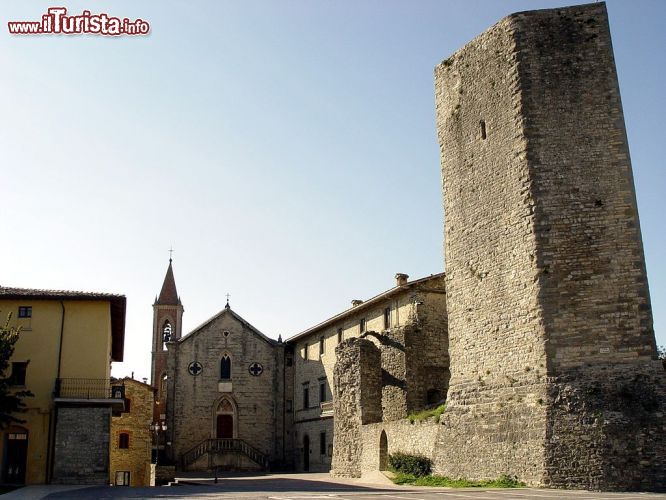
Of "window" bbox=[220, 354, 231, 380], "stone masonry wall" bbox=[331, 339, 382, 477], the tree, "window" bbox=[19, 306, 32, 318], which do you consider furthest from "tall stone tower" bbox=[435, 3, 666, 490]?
"window" bbox=[220, 354, 231, 380]

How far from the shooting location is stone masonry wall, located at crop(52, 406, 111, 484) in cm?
2645

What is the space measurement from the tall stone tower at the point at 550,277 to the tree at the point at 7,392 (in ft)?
49.9

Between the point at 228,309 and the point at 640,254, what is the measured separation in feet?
110

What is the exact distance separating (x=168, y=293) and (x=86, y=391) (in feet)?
117

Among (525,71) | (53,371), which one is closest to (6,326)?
(53,371)

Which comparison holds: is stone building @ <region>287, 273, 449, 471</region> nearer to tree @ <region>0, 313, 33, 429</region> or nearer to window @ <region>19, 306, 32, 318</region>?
tree @ <region>0, 313, 33, 429</region>

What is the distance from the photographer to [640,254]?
61.5 ft

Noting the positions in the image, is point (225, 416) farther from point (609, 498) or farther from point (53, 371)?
point (609, 498)

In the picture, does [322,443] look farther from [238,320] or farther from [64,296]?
[64,296]

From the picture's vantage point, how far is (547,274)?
62.5 feet

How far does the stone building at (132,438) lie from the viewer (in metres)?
40.1

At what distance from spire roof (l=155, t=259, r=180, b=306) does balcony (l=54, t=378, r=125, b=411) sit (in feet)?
113

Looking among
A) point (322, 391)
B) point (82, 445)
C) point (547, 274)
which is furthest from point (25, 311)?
point (547, 274)

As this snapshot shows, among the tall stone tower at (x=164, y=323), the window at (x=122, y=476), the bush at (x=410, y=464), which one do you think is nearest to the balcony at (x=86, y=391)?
the bush at (x=410, y=464)
